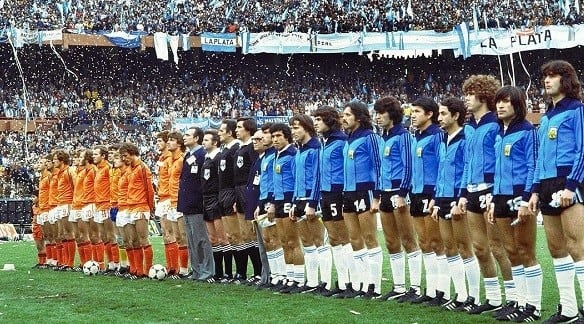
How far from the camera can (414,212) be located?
1031 cm

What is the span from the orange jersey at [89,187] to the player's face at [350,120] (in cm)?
655

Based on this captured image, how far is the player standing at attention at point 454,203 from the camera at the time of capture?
9.67 meters

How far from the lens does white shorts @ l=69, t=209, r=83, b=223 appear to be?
1703 cm

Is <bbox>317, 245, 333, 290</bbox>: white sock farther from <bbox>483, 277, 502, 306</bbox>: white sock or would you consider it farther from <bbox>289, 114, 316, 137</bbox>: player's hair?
<bbox>483, 277, 502, 306</bbox>: white sock

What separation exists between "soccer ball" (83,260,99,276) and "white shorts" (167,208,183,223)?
1.68m

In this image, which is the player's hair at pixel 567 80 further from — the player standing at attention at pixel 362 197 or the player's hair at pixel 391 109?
the player standing at attention at pixel 362 197

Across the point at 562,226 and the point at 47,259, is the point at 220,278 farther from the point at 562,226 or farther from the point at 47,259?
the point at 562,226

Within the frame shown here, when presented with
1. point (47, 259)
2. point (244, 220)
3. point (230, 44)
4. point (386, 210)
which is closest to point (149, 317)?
point (386, 210)

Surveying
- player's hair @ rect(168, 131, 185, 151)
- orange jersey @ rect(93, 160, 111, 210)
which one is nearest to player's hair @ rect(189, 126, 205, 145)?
player's hair @ rect(168, 131, 185, 151)

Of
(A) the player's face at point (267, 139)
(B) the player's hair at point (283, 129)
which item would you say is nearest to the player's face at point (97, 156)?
(A) the player's face at point (267, 139)

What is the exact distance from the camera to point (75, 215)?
17125 millimetres

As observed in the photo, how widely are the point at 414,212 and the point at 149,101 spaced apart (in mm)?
32228

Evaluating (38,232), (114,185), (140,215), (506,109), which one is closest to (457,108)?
(506,109)

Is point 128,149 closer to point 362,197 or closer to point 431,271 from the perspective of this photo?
point 362,197
